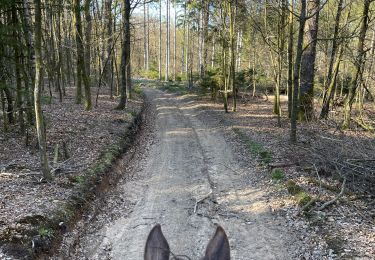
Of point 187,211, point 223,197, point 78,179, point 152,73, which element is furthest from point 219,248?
point 152,73

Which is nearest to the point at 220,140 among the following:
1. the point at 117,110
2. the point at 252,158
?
the point at 252,158

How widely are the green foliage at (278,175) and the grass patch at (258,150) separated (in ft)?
3.21

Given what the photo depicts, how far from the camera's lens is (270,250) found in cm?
650

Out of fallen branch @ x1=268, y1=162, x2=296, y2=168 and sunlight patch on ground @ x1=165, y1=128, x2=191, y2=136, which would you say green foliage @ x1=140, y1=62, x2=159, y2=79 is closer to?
sunlight patch on ground @ x1=165, y1=128, x2=191, y2=136

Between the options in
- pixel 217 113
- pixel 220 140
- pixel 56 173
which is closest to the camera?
pixel 56 173

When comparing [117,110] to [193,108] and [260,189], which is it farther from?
[260,189]

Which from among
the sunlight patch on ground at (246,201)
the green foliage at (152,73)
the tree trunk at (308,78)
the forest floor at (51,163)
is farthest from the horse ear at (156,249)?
the green foliage at (152,73)

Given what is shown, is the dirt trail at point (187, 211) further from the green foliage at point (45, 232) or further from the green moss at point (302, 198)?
the green moss at point (302, 198)

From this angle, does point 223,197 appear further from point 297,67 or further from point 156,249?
point 156,249

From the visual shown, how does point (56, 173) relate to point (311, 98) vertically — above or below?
→ below

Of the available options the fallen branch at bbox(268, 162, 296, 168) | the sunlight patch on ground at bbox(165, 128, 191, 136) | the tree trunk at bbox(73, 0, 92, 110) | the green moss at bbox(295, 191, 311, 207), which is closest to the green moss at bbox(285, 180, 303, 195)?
the green moss at bbox(295, 191, 311, 207)

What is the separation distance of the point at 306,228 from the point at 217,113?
1484 cm

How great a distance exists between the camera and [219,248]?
2598mm

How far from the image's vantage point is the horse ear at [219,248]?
2588 mm
